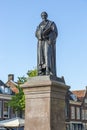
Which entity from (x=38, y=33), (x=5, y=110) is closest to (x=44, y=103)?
(x=38, y=33)

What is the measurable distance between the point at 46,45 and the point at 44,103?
5.97 ft

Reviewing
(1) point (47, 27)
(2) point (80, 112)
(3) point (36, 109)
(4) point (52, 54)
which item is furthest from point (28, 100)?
(2) point (80, 112)

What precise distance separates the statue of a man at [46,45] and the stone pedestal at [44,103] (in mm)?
420

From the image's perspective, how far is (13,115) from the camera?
46500mm

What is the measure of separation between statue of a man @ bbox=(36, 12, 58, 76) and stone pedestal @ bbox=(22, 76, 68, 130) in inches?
16.5

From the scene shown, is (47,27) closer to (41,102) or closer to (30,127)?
(41,102)

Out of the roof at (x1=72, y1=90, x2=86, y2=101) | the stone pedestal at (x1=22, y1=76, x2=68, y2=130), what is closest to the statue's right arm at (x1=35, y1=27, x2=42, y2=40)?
the stone pedestal at (x1=22, y1=76, x2=68, y2=130)

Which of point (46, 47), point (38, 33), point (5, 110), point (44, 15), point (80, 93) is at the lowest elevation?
point (5, 110)

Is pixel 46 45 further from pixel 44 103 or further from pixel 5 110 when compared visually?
pixel 5 110

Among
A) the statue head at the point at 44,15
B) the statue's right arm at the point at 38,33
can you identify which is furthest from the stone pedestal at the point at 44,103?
the statue head at the point at 44,15

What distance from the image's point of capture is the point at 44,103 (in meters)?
10.8

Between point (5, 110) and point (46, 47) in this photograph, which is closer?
point (46, 47)

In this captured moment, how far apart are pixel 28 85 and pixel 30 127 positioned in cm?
121

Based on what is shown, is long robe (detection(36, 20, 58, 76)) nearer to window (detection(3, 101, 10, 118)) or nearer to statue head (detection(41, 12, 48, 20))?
statue head (detection(41, 12, 48, 20))
